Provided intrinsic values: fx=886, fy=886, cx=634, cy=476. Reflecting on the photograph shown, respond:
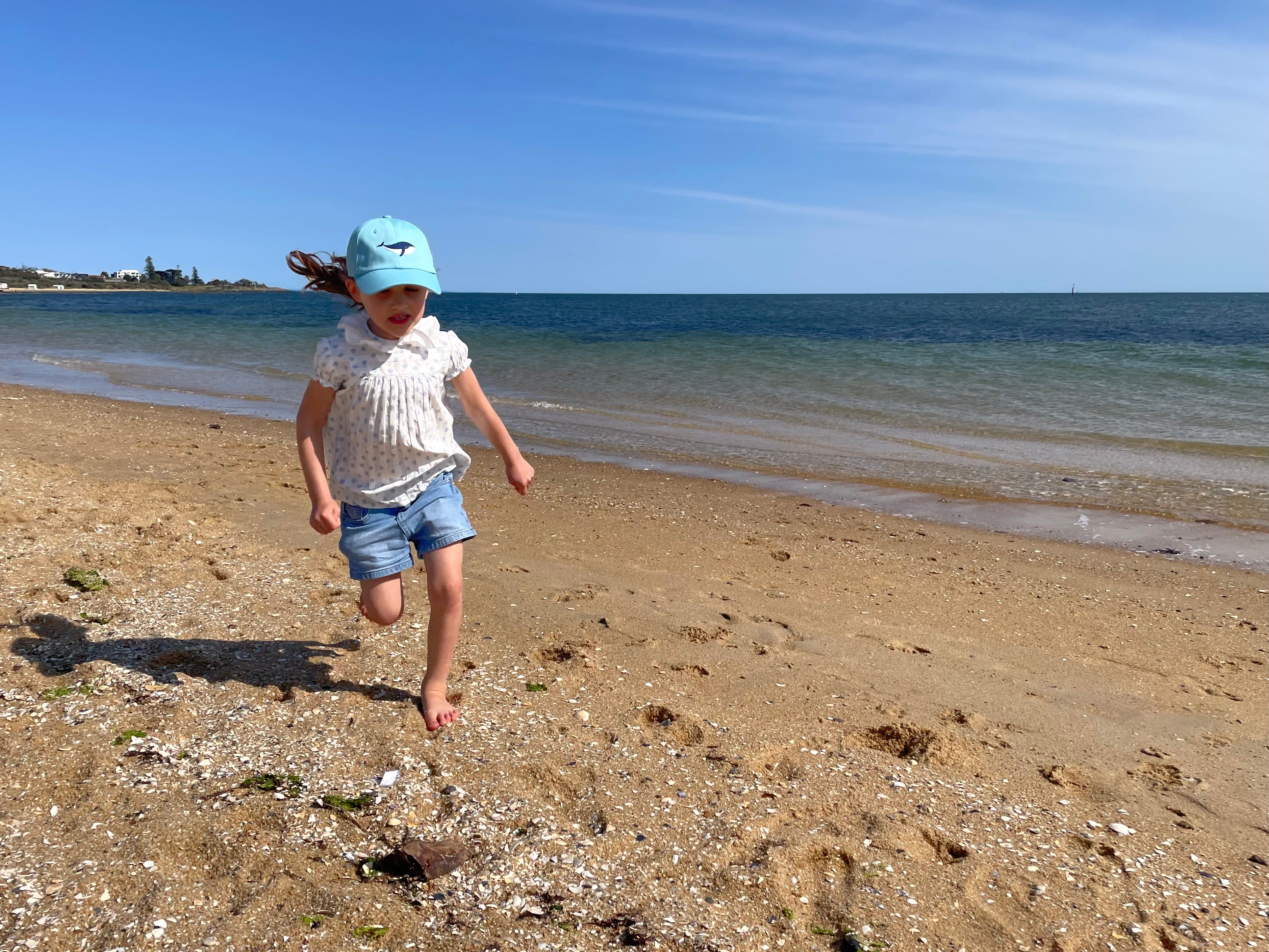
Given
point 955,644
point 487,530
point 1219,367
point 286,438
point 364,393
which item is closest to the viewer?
point 364,393

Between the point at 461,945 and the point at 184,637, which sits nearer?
the point at 461,945

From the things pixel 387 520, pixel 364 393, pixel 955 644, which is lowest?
pixel 955 644

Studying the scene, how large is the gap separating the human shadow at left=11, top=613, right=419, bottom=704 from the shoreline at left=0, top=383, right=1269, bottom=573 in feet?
17.1

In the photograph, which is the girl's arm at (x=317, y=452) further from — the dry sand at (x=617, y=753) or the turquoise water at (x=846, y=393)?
the turquoise water at (x=846, y=393)

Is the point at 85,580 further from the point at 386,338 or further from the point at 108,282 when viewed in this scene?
the point at 108,282

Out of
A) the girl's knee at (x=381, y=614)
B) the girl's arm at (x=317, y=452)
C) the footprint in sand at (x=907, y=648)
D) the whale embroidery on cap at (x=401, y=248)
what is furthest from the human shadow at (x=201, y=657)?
the footprint in sand at (x=907, y=648)

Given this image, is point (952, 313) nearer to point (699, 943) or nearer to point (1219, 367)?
point (1219, 367)

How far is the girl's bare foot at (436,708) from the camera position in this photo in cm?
306

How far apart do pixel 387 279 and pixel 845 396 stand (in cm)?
1370

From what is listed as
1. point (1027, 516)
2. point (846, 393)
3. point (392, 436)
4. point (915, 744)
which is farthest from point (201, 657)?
point (846, 393)

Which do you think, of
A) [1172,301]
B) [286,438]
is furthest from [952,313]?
[286,438]

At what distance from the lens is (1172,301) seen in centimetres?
9750

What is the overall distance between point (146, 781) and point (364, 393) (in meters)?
1.34

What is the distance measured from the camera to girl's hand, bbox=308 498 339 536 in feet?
9.22
